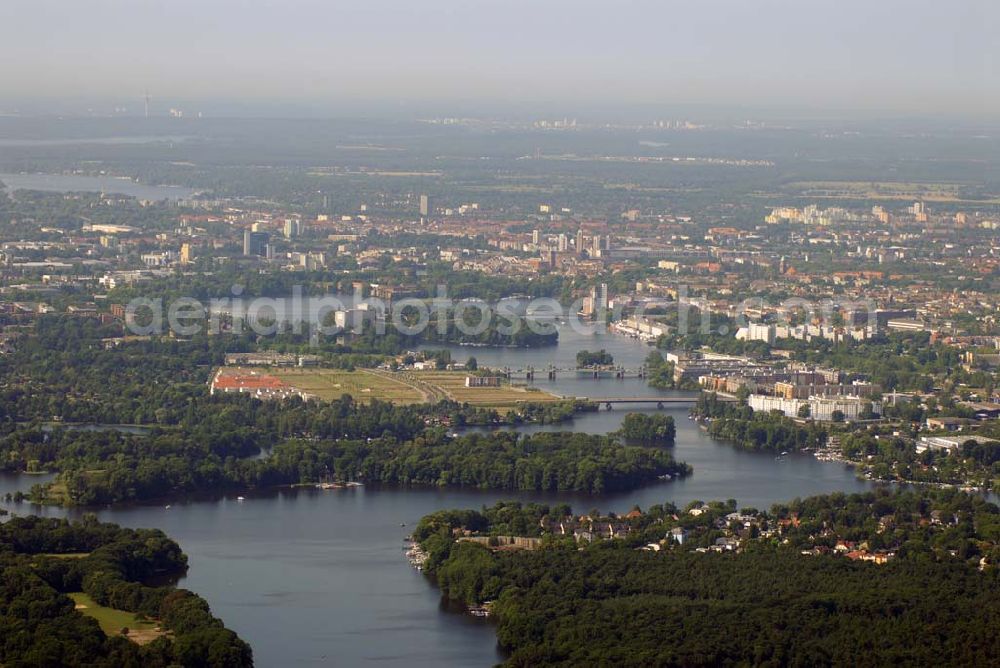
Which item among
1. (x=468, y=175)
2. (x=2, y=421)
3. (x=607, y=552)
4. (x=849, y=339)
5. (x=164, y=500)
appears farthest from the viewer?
(x=468, y=175)

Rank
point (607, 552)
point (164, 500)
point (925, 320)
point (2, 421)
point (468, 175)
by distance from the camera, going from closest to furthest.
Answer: point (607, 552)
point (164, 500)
point (2, 421)
point (925, 320)
point (468, 175)

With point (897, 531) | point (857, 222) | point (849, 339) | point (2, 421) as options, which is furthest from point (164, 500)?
point (857, 222)

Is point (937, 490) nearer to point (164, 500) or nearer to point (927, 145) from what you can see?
point (164, 500)

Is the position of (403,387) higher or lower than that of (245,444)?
lower

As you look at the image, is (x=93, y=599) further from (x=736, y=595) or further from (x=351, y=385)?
(x=351, y=385)

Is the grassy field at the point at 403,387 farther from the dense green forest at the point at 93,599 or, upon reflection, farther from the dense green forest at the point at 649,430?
the dense green forest at the point at 93,599

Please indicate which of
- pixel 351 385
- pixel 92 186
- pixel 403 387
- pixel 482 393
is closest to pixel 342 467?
pixel 482 393
